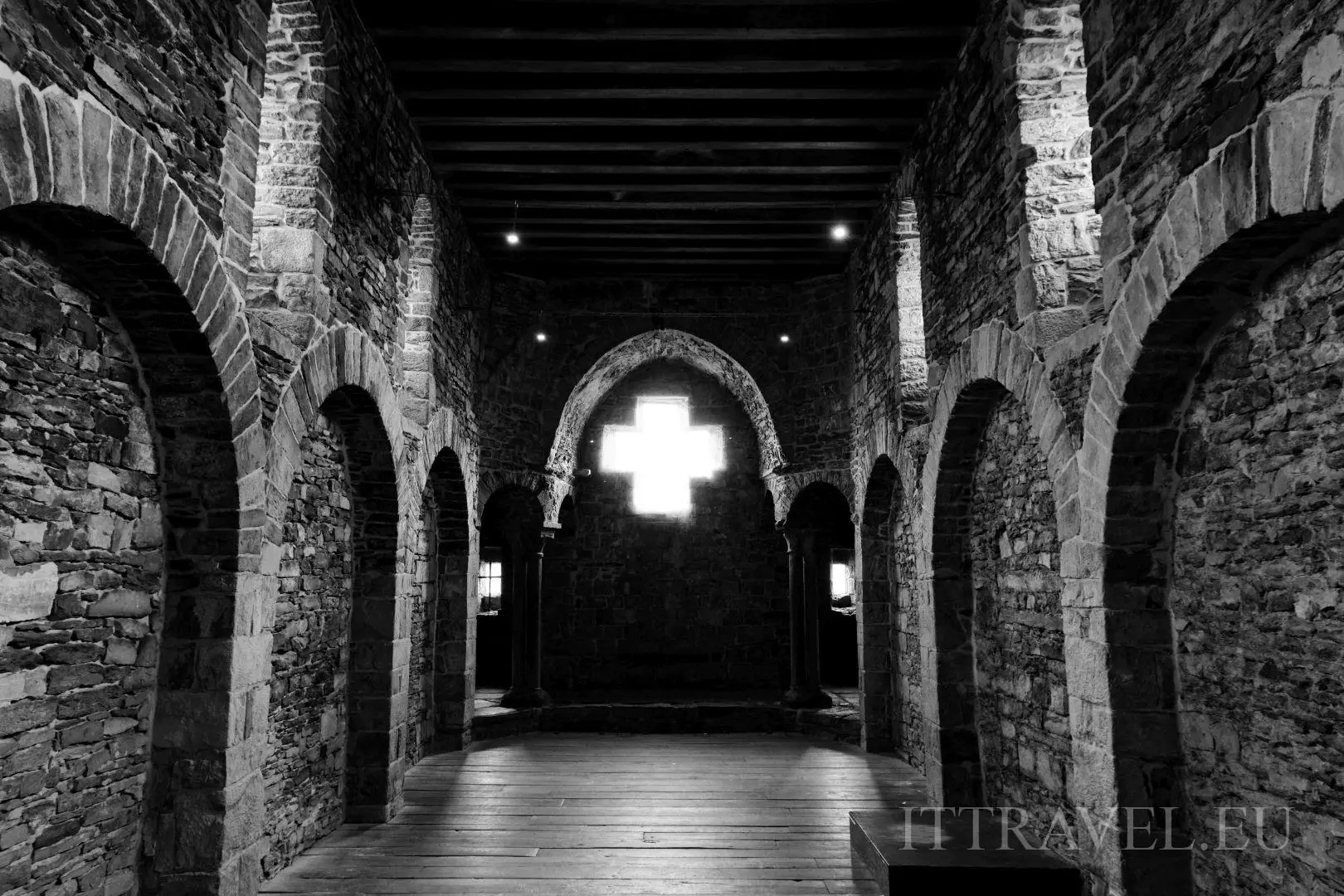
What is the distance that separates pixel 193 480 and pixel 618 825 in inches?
136

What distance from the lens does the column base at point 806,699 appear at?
9.28 metres

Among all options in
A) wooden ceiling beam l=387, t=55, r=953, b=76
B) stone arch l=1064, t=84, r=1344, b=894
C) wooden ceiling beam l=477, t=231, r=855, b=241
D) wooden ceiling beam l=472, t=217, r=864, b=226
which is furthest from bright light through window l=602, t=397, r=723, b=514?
stone arch l=1064, t=84, r=1344, b=894

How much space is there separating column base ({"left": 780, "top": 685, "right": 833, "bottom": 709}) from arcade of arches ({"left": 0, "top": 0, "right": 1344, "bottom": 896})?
111cm

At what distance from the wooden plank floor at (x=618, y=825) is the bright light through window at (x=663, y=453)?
417 centimetres

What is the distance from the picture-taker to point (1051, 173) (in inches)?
174

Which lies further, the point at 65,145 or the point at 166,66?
the point at 166,66

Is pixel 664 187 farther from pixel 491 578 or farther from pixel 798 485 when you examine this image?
pixel 491 578

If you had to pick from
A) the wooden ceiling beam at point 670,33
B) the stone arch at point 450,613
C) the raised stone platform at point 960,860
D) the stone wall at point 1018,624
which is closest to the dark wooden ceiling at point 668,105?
the wooden ceiling beam at point 670,33

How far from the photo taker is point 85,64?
8.79 feet

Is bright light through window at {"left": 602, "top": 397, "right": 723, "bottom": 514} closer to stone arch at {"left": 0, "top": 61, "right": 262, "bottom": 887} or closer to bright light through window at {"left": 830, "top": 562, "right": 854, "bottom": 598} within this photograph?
bright light through window at {"left": 830, "top": 562, "right": 854, "bottom": 598}

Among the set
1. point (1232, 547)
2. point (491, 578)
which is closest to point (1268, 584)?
point (1232, 547)

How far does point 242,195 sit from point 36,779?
2406mm

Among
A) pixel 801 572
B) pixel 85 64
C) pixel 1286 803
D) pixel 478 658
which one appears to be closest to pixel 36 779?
pixel 85 64

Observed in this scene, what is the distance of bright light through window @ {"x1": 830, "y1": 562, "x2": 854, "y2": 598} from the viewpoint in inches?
463
